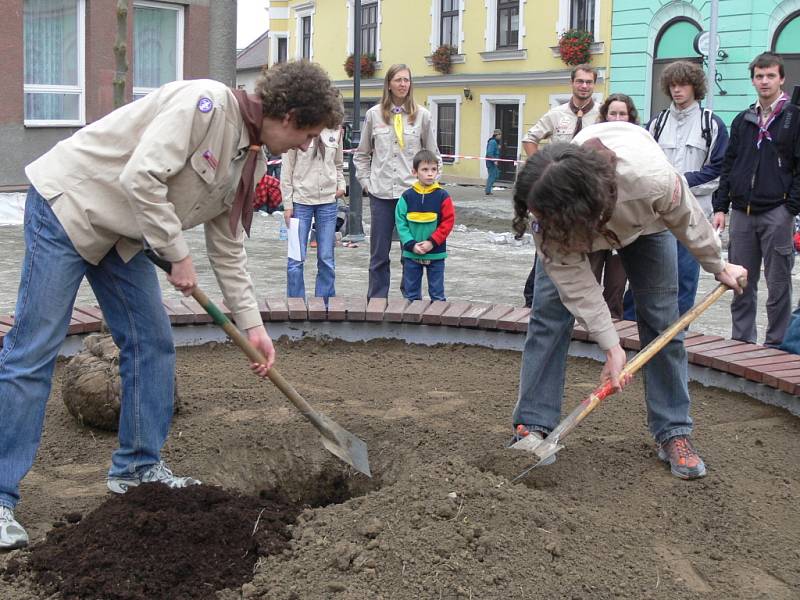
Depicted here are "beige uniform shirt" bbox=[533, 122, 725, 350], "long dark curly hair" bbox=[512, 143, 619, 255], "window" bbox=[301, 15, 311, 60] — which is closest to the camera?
"long dark curly hair" bbox=[512, 143, 619, 255]

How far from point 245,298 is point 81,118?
39.5ft

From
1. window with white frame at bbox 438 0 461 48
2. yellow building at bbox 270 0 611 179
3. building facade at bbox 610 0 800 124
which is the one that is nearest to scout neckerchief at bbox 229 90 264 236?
building facade at bbox 610 0 800 124

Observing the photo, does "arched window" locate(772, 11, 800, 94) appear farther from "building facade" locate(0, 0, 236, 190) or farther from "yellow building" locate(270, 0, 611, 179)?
"building facade" locate(0, 0, 236, 190)

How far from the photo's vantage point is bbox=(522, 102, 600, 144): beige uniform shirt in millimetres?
6668

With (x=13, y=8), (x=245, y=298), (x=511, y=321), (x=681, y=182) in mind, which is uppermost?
(x=13, y=8)

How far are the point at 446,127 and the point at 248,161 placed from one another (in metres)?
26.2

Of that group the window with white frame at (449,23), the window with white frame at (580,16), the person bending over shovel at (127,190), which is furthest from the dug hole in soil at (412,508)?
the window with white frame at (449,23)

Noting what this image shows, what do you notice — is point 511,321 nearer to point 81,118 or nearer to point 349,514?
point 349,514

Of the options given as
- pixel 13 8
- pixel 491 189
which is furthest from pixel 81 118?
pixel 491 189

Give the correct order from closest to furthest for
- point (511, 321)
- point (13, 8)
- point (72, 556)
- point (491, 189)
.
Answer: point (72, 556) → point (511, 321) → point (13, 8) → point (491, 189)

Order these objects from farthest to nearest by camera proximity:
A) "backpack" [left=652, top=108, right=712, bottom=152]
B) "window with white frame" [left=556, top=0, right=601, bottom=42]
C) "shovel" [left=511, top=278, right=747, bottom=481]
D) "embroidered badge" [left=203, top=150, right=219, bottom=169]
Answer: "window with white frame" [left=556, top=0, right=601, bottom=42], "backpack" [left=652, top=108, right=712, bottom=152], "shovel" [left=511, top=278, right=747, bottom=481], "embroidered badge" [left=203, top=150, right=219, bottom=169]

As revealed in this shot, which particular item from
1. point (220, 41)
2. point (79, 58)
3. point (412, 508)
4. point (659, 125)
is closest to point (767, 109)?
point (659, 125)

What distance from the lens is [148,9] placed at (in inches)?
583

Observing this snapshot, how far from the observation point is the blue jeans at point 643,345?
11.8ft
